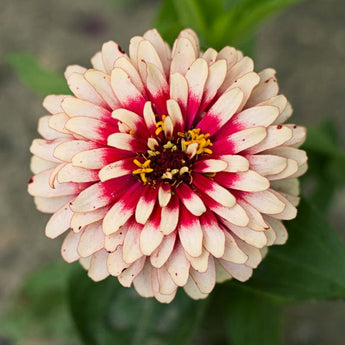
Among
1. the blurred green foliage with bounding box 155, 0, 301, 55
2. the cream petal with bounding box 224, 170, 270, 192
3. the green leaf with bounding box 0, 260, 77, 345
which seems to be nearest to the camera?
the cream petal with bounding box 224, 170, 270, 192

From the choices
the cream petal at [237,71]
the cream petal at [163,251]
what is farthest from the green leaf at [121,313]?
the cream petal at [237,71]

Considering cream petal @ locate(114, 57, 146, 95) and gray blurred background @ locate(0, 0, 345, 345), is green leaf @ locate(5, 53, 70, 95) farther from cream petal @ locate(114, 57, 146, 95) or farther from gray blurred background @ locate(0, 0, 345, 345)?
gray blurred background @ locate(0, 0, 345, 345)

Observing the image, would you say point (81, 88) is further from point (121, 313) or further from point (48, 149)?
point (121, 313)

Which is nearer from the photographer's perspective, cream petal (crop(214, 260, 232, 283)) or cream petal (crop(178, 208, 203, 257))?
cream petal (crop(178, 208, 203, 257))

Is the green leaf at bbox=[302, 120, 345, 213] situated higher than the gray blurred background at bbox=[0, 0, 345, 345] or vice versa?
the gray blurred background at bbox=[0, 0, 345, 345]

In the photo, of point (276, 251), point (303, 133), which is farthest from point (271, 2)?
point (276, 251)

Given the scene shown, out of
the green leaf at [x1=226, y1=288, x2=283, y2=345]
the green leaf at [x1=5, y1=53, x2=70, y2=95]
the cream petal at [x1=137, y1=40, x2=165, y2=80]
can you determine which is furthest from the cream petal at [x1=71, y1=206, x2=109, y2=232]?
the green leaf at [x1=226, y1=288, x2=283, y2=345]

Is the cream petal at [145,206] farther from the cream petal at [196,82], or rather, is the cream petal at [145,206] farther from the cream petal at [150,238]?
the cream petal at [196,82]
